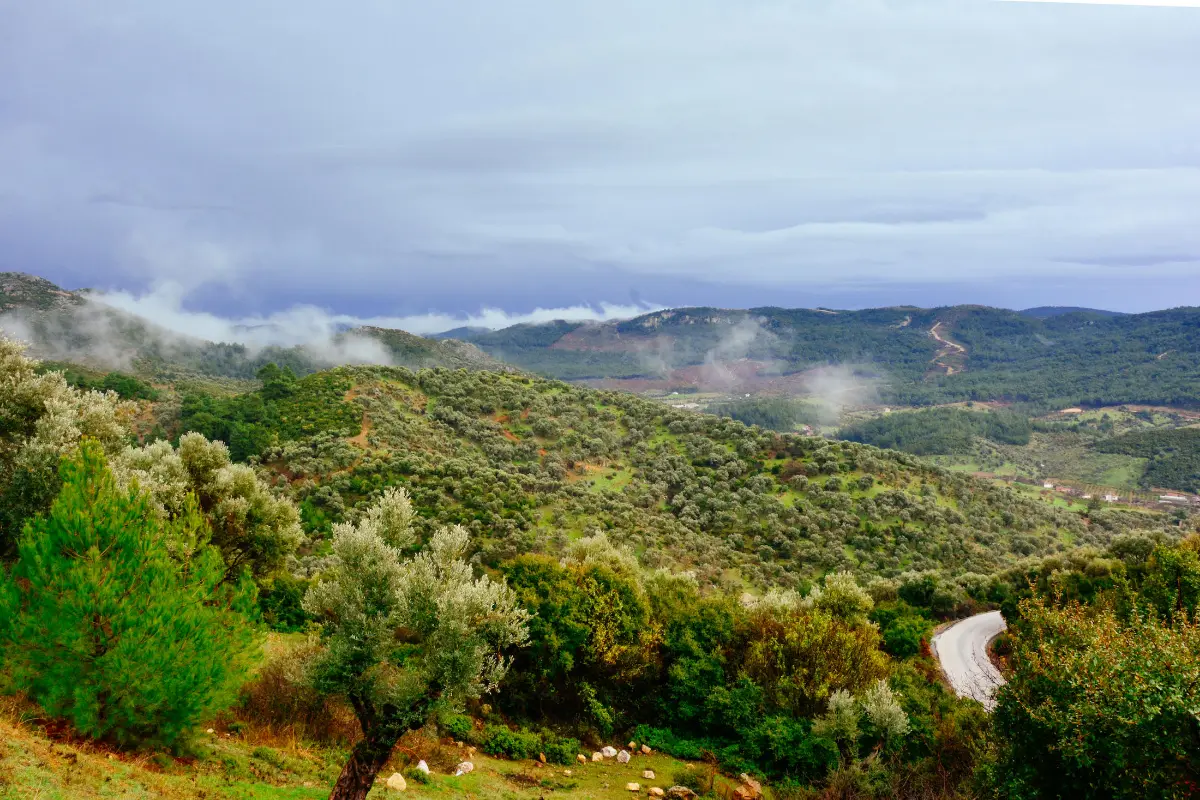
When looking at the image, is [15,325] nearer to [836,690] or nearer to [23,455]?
[23,455]

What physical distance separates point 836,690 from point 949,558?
39.9m

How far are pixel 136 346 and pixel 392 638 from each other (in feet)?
560

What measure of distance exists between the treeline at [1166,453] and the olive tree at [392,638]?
553ft

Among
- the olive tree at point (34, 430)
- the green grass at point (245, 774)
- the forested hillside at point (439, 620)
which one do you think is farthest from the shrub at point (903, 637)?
the olive tree at point (34, 430)

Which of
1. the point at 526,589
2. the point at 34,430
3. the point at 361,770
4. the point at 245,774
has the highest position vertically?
the point at 34,430

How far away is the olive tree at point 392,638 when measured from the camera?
492 inches

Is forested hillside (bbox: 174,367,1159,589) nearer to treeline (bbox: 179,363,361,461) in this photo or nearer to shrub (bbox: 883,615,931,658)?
treeline (bbox: 179,363,361,461)

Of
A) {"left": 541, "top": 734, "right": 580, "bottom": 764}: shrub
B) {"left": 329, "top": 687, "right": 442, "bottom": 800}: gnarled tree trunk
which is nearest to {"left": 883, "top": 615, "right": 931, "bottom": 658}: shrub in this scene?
{"left": 541, "top": 734, "right": 580, "bottom": 764}: shrub

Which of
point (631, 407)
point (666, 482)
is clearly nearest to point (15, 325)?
point (631, 407)

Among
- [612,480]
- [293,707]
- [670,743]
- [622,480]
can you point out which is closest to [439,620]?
[293,707]

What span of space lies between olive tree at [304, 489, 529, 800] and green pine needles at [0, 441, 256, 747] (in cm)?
238

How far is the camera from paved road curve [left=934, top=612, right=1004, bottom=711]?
90.0ft

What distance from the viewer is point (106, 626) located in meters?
11.2

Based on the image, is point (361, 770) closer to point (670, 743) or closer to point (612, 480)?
point (670, 743)
